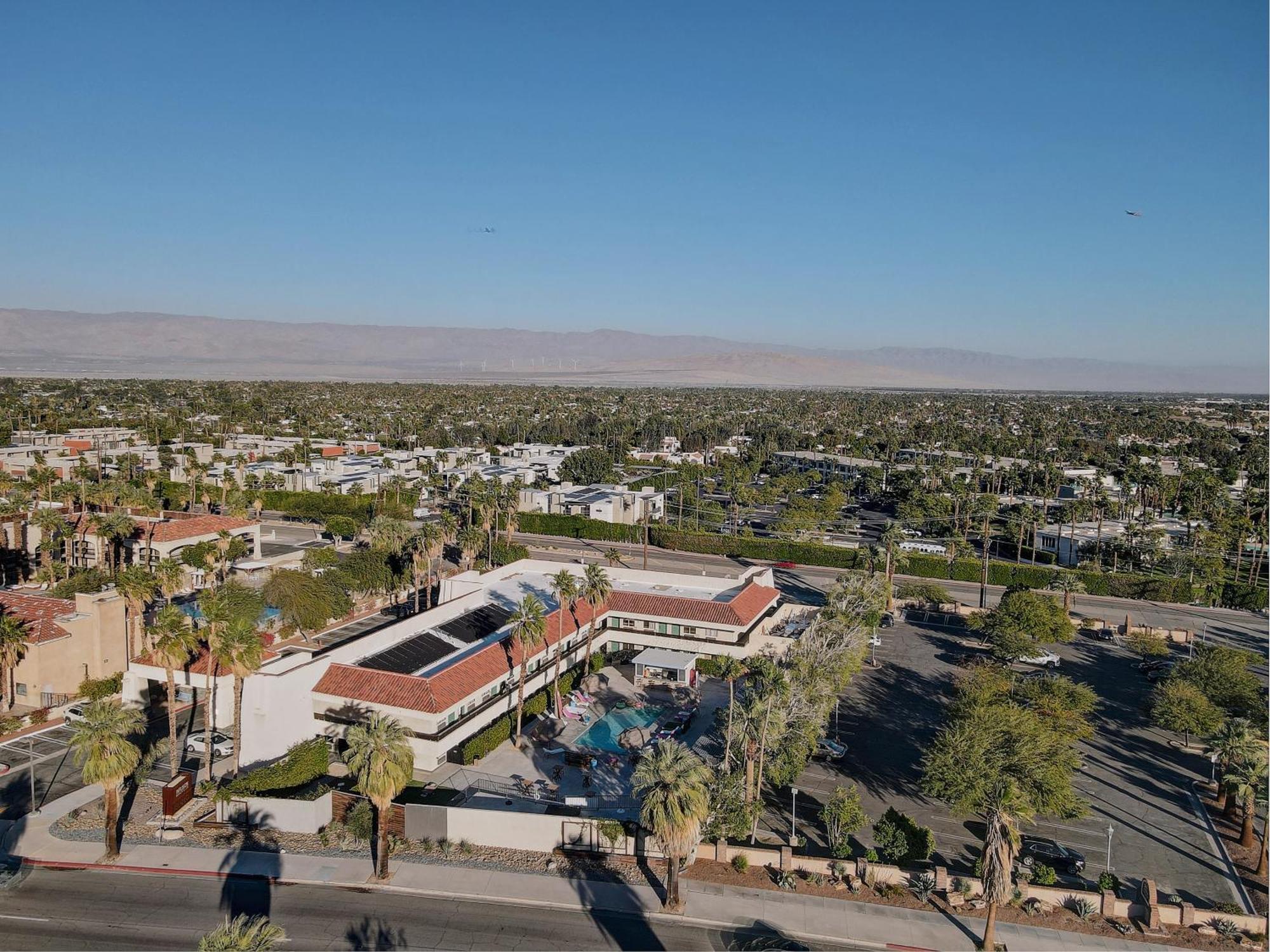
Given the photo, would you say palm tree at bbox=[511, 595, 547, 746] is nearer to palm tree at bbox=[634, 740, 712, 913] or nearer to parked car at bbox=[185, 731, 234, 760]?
palm tree at bbox=[634, 740, 712, 913]

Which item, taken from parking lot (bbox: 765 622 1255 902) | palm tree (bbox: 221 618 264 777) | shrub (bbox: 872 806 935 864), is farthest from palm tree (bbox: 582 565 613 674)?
shrub (bbox: 872 806 935 864)

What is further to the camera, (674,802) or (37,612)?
(37,612)

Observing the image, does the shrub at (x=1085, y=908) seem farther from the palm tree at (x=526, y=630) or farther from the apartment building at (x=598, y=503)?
the apartment building at (x=598, y=503)

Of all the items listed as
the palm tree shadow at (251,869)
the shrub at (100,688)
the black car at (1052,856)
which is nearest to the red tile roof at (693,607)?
the black car at (1052,856)

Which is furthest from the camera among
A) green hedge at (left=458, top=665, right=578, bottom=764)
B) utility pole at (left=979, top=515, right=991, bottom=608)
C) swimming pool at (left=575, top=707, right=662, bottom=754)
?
utility pole at (left=979, top=515, right=991, bottom=608)

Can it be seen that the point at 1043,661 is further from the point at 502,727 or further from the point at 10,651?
the point at 10,651

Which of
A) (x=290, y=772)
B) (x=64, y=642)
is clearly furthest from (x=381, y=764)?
(x=64, y=642)
